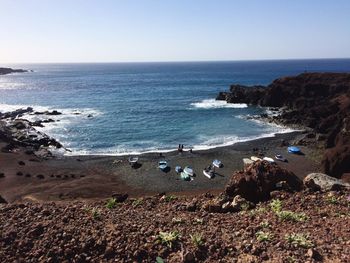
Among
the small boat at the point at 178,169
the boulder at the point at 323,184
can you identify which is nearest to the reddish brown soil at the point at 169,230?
the boulder at the point at 323,184

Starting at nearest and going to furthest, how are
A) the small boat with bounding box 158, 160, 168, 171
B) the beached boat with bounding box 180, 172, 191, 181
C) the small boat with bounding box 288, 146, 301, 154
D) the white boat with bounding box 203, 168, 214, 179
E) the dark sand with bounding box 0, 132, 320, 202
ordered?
the dark sand with bounding box 0, 132, 320, 202 → the beached boat with bounding box 180, 172, 191, 181 → the white boat with bounding box 203, 168, 214, 179 → the small boat with bounding box 158, 160, 168, 171 → the small boat with bounding box 288, 146, 301, 154

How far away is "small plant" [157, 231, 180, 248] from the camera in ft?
34.6

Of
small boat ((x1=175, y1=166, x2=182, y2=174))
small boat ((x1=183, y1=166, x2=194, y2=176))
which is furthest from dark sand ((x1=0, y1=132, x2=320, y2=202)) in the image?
small boat ((x1=183, y1=166, x2=194, y2=176))

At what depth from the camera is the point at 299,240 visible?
10.1m

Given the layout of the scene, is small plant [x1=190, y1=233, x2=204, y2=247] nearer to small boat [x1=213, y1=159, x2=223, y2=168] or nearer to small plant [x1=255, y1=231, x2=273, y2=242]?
small plant [x1=255, y1=231, x2=273, y2=242]

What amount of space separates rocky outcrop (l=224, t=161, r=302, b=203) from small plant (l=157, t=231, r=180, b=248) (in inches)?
248

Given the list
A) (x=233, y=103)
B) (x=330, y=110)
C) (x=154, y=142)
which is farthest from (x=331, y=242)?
(x=233, y=103)

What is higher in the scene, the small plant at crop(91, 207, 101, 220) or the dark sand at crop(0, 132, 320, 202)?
the small plant at crop(91, 207, 101, 220)

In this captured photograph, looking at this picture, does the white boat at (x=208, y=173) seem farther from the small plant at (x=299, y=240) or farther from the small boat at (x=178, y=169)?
the small plant at (x=299, y=240)

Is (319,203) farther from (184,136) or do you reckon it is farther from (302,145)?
(184,136)

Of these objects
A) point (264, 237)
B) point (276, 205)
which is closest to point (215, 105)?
point (276, 205)

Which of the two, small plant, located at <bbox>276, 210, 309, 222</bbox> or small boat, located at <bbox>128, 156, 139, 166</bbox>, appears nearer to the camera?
small plant, located at <bbox>276, 210, 309, 222</bbox>

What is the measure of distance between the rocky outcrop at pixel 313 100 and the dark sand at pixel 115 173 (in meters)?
6.26

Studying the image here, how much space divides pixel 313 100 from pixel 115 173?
52491 millimetres
